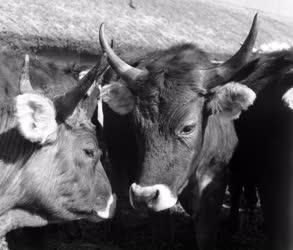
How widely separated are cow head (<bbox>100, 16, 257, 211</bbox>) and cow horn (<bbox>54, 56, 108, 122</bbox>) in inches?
35.0

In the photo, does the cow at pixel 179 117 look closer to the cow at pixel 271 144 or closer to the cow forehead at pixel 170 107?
the cow forehead at pixel 170 107

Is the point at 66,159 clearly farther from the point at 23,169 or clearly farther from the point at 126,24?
the point at 126,24

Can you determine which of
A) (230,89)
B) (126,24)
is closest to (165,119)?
(230,89)

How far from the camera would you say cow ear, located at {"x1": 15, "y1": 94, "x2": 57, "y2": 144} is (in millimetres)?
4254

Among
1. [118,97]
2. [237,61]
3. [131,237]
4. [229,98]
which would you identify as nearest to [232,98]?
[229,98]

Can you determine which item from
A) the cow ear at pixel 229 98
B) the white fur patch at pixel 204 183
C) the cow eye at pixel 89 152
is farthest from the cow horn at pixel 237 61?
the cow eye at pixel 89 152

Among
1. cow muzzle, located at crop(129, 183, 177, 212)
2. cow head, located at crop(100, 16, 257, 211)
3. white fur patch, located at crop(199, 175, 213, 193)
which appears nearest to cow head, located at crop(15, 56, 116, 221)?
cow muzzle, located at crop(129, 183, 177, 212)

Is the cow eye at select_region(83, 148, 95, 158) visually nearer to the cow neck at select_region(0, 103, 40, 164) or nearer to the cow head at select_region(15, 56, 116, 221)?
the cow head at select_region(15, 56, 116, 221)

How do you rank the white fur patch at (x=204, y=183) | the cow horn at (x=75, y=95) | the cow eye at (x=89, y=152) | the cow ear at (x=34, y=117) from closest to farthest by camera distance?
the cow ear at (x=34, y=117)
the cow horn at (x=75, y=95)
the cow eye at (x=89, y=152)
the white fur patch at (x=204, y=183)

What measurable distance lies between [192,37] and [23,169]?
39.5 ft

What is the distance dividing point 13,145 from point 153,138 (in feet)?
4.58

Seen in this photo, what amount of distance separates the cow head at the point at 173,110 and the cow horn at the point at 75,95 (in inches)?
35.0

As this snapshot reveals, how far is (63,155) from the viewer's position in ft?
15.8

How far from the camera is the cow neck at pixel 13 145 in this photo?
457cm
